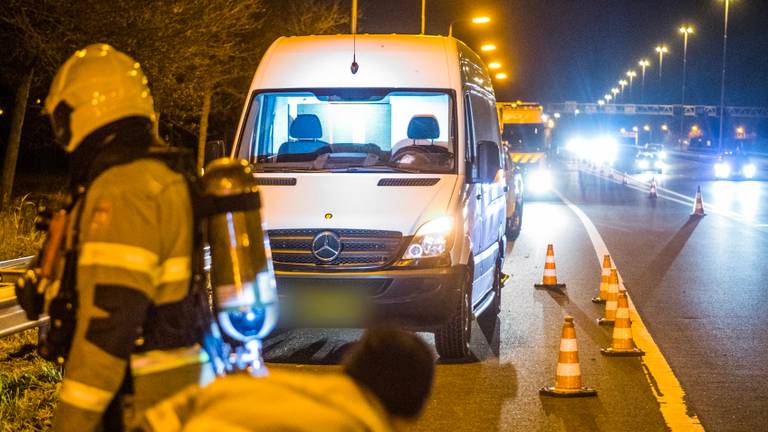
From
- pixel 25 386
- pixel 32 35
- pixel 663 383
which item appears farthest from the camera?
pixel 32 35

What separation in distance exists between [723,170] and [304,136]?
4422 centimetres

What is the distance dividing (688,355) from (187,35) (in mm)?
12536

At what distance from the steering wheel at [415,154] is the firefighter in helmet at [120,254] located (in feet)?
20.3

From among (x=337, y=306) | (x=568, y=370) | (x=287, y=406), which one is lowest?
(x=568, y=370)

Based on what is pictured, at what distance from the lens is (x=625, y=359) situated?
9.77m

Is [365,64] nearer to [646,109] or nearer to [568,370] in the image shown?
[568,370]

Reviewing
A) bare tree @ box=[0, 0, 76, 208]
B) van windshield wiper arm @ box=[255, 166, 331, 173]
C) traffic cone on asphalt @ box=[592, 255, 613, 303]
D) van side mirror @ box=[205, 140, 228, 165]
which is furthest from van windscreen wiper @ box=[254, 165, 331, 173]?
bare tree @ box=[0, 0, 76, 208]

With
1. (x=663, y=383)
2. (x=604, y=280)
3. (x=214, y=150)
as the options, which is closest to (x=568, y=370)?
(x=663, y=383)

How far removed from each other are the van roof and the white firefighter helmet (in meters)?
6.53

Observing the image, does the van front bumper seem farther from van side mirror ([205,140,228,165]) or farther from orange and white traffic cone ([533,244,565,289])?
orange and white traffic cone ([533,244,565,289])

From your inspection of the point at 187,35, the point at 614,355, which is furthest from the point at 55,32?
the point at 614,355

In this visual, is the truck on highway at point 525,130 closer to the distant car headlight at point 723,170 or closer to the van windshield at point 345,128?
the distant car headlight at point 723,170

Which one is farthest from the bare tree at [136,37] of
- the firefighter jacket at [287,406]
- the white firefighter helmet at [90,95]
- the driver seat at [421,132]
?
the firefighter jacket at [287,406]

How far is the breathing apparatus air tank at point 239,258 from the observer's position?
11.4 ft
